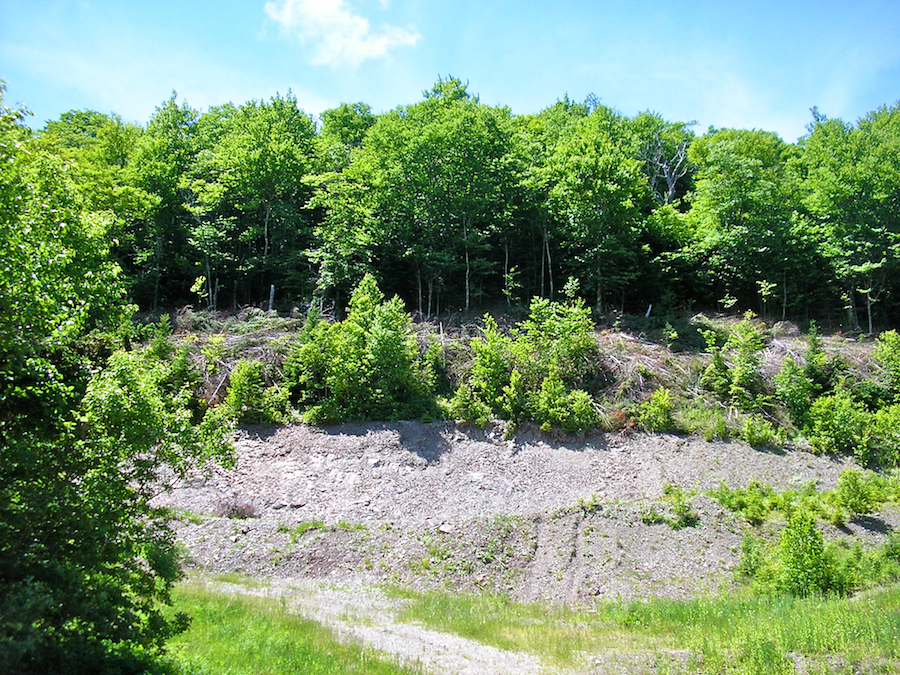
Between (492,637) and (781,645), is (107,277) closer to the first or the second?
(492,637)

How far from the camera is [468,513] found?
1566 cm

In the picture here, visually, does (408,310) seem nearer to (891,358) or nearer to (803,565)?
(891,358)

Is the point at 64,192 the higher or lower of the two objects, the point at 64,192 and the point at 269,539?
the higher

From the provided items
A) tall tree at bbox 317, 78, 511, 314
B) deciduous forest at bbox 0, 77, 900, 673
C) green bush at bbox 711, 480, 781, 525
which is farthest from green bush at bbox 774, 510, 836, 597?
tall tree at bbox 317, 78, 511, 314

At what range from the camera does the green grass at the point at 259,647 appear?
709 cm

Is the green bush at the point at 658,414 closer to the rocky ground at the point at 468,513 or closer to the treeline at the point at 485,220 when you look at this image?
the rocky ground at the point at 468,513

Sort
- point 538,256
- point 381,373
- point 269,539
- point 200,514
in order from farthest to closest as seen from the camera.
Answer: point 538,256
point 381,373
point 200,514
point 269,539

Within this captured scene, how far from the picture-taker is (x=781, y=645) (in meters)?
7.34

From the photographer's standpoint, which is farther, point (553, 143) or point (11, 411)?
point (553, 143)

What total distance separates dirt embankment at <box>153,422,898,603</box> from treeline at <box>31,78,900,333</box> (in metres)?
10.4

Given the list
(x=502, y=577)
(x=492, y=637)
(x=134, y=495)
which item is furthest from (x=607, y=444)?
(x=134, y=495)

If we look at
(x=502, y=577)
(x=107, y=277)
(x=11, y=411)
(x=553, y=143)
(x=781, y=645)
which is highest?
(x=553, y=143)

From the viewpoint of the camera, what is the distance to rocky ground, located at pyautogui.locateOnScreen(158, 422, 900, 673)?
42.3 feet

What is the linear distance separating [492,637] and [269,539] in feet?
23.9
